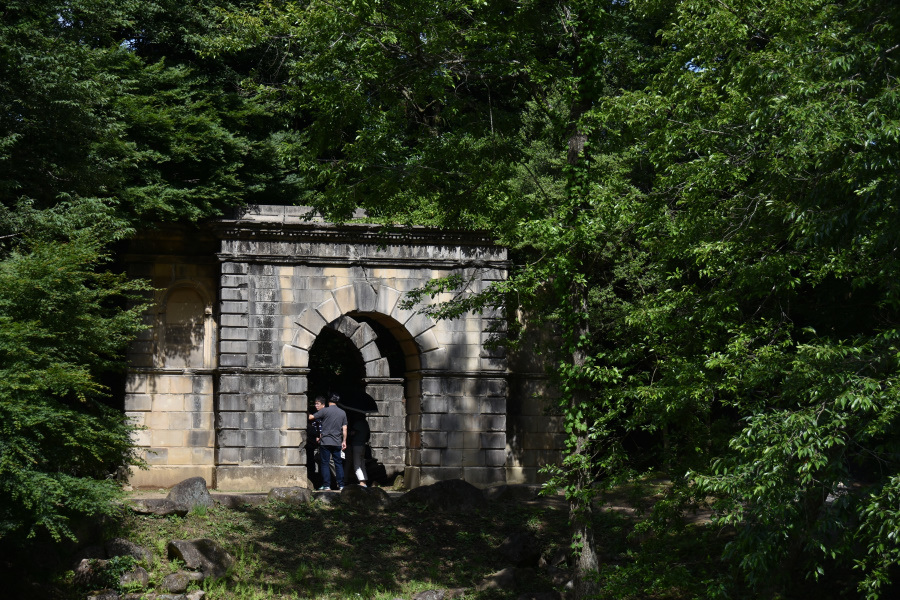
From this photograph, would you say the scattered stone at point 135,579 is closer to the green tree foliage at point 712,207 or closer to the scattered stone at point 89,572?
the scattered stone at point 89,572

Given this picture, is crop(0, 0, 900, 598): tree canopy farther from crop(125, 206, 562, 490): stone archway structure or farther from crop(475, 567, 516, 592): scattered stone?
crop(475, 567, 516, 592): scattered stone

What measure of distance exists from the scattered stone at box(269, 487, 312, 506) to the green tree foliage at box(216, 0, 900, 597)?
4.74 m

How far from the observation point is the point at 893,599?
10430mm

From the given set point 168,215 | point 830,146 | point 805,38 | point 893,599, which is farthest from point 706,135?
point 168,215

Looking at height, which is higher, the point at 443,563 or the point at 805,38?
the point at 805,38

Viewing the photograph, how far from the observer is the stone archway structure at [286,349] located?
15547 mm

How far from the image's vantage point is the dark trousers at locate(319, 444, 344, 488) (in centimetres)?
1538

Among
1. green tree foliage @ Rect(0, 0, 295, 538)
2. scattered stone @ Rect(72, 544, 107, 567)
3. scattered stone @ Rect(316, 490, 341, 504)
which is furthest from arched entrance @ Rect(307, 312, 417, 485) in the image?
scattered stone @ Rect(72, 544, 107, 567)

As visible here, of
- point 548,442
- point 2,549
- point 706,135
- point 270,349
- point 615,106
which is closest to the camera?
point 706,135

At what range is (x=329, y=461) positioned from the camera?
15703 mm

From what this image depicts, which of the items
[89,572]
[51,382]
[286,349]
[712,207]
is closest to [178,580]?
[89,572]

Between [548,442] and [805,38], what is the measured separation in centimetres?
1147

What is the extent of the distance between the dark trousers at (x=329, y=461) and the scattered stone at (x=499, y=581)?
421 centimetres

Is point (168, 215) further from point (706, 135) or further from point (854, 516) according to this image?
point (854, 516)
